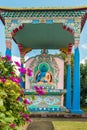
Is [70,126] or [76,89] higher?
[76,89]

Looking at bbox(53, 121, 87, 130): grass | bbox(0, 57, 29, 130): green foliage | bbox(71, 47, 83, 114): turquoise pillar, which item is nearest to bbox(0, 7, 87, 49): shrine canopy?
bbox(71, 47, 83, 114): turquoise pillar

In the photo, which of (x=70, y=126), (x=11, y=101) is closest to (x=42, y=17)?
(x=70, y=126)

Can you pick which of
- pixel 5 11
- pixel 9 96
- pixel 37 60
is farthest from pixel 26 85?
pixel 9 96

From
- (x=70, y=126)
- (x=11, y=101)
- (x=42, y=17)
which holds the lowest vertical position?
(x=70, y=126)

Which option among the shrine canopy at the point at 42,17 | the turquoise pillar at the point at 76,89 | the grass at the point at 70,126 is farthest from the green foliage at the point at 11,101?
the shrine canopy at the point at 42,17

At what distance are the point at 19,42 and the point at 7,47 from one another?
4633mm

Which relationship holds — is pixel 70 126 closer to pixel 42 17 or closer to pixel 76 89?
pixel 76 89

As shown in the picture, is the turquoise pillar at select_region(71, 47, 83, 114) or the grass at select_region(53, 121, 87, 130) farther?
the turquoise pillar at select_region(71, 47, 83, 114)

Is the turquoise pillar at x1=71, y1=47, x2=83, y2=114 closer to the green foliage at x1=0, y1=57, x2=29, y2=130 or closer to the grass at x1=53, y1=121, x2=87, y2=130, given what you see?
the grass at x1=53, y1=121, x2=87, y2=130

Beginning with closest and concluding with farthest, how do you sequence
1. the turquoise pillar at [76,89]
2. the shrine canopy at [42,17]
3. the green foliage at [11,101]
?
the green foliage at [11,101], the turquoise pillar at [76,89], the shrine canopy at [42,17]

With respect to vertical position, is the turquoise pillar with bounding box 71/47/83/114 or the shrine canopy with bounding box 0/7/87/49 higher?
the shrine canopy with bounding box 0/7/87/49

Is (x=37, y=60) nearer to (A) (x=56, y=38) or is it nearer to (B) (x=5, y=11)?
(A) (x=56, y=38)

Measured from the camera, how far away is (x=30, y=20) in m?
14.4

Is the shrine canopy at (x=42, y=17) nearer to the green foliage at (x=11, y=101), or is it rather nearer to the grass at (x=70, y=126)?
the grass at (x=70, y=126)
